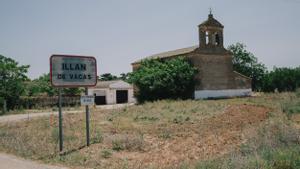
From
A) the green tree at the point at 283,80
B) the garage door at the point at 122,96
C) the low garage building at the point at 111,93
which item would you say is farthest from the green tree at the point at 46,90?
the green tree at the point at 283,80

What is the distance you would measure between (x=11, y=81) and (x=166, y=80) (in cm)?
1699

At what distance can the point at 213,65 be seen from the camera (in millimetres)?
39750

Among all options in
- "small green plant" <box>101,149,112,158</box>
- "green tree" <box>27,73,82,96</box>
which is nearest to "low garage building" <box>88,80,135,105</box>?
"green tree" <box>27,73,82,96</box>

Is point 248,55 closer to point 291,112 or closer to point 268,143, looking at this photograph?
point 291,112

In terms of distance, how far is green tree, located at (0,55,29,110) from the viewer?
107 feet

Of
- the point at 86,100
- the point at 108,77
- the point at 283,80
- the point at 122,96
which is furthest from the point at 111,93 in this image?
the point at 108,77

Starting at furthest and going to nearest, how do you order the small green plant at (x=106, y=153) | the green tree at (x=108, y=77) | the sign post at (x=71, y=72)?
the green tree at (x=108, y=77) → the sign post at (x=71, y=72) → the small green plant at (x=106, y=153)

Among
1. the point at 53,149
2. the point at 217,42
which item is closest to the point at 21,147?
the point at 53,149

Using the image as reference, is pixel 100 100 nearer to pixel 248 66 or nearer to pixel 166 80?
pixel 166 80

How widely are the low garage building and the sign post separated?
34.3 metres

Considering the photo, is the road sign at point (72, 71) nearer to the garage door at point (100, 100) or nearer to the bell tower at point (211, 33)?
the bell tower at point (211, 33)

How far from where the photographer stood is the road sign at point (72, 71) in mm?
10375

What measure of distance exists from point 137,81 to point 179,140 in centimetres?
2558

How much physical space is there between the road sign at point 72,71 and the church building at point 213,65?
27017mm
